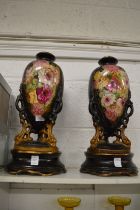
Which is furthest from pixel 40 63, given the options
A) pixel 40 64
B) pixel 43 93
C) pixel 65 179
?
pixel 65 179

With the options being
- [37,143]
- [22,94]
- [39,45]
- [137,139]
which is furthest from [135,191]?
[39,45]

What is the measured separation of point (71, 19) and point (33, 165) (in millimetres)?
725

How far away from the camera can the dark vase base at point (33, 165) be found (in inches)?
34.6

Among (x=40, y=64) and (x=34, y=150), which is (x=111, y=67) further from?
(x=34, y=150)

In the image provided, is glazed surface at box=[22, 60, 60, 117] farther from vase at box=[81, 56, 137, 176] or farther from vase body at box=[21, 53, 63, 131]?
vase at box=[81, 56, 137, 176]

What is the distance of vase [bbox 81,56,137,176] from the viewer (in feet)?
2.97

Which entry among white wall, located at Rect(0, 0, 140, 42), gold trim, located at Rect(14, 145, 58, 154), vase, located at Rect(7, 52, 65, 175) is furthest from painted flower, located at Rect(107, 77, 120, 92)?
white wall, located at Rect(0, 0, 140, 42)

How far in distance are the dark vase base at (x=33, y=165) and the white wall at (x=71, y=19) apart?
1.93 ft

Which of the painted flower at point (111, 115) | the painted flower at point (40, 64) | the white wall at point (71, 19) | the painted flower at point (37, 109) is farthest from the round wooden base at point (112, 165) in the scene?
the white wall at point (71, 19)

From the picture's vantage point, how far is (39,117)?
0.90 meters

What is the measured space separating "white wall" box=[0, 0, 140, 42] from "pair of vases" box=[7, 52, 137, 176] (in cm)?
38

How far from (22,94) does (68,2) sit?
606 mm

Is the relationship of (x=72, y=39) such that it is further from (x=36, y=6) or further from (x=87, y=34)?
(x=36, y=6)

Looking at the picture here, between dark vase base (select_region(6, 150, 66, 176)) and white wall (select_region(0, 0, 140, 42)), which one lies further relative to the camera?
white wall (select_region(0, 0, 140, 42))
